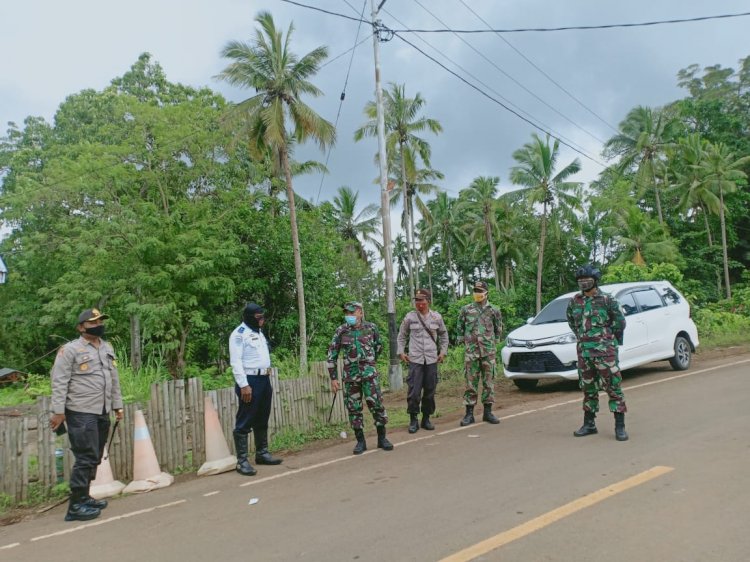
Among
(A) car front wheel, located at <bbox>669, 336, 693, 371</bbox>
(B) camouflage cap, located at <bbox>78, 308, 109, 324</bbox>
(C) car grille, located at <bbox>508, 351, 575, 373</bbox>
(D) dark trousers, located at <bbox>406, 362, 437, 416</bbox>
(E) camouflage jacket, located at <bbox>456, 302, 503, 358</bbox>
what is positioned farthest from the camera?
(A) car front wheel, located at <bbox>669, 336, 693, 371</bbox>

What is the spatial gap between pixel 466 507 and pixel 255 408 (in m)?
2.82

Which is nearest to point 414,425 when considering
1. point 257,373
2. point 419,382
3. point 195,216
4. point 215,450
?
point 419,382

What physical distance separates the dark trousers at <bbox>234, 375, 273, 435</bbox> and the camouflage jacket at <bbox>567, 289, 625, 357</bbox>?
3516 millimetres

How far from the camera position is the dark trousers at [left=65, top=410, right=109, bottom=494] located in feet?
16.3

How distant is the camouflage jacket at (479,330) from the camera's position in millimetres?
7473

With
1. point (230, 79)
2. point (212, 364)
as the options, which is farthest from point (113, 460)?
point (212, 364)

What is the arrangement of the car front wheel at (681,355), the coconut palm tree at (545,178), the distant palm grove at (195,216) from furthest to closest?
the coconut palm tree at (545,178) → the distant palm grove at (195,216) → the car front wheel at (681,355)

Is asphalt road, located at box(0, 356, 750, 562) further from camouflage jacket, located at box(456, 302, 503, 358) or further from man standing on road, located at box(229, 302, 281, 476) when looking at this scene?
camouflage jacket, located at box(456, 302, 503, 358)

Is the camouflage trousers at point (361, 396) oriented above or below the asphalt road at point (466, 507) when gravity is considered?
above

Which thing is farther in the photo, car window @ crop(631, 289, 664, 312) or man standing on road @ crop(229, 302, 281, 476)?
car window @ crop(631, 289, 664, 312)

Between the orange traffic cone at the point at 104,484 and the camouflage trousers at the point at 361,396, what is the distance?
2.46 m

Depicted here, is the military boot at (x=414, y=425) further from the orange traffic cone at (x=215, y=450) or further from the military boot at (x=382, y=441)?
the orange traffic cone at (x=215, y=450)

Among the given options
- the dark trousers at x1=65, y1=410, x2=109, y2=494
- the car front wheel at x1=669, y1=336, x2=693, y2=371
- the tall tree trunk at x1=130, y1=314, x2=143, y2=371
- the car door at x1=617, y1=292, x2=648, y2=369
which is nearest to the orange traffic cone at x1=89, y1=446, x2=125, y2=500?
the dark trousers at x1=65, y1=410, x2=109, y2=494

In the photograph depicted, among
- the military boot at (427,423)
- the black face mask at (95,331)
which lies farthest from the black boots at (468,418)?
the black face mask at (95,331)
